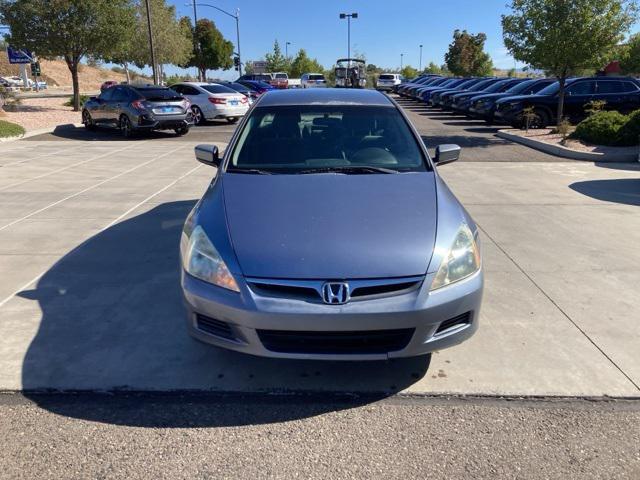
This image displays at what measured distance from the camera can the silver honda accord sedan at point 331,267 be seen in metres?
2.87

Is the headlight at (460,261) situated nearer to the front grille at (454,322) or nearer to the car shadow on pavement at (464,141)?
the front grille at (454,322)

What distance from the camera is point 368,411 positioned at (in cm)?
308

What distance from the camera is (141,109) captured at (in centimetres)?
1559

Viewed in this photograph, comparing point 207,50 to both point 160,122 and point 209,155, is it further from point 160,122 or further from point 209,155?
point 209,155

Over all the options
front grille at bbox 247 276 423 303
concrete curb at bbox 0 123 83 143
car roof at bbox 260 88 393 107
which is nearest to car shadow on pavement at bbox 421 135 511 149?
car roof at bbox 260 88 393 107

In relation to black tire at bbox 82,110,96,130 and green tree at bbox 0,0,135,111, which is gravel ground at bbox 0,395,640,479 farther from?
green tree at bbox 0,0,135,111

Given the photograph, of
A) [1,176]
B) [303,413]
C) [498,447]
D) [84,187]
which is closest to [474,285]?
[498,447]

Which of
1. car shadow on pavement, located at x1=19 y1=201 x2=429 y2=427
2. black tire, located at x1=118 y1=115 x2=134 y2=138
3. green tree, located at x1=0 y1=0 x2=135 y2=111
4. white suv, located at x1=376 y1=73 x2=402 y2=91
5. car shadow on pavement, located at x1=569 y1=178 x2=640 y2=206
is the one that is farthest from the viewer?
white suv, located at x1=376 y1=73 x2=402 y2=91

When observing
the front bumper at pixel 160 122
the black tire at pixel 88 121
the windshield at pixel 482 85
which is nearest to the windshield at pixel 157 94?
the front bumper at pixel 160 122

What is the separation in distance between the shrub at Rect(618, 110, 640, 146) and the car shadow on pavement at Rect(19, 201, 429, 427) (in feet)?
36.2

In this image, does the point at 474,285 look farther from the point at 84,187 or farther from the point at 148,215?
the point at 84,187

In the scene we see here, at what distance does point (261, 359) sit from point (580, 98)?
52.9 feet

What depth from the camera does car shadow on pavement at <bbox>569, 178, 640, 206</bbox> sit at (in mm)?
7992

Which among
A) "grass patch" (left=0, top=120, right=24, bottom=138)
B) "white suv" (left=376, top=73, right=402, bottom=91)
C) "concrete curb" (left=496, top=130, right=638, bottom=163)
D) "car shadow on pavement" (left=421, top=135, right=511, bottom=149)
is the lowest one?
"concrete curb" (left=496, top=130, right=638, bottom=163)
